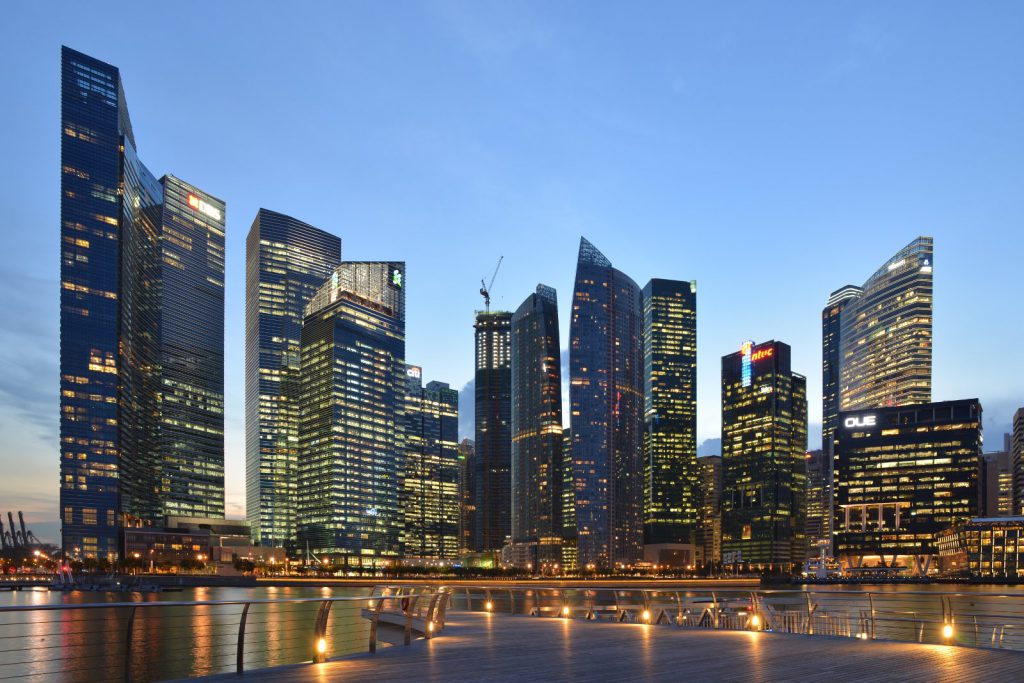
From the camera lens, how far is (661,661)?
53.4 ft

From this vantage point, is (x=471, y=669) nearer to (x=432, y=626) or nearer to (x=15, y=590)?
(x=432, y=626)

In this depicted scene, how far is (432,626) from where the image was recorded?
22609 millimetres

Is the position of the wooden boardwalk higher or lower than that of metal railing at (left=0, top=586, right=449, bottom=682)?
higher

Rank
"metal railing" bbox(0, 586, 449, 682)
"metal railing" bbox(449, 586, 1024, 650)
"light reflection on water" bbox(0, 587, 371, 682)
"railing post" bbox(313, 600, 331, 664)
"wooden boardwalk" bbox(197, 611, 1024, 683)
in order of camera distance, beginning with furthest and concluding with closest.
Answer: "light reflection on water" bbox(0, 587, 371, 682)
"metal railing" bbox(0, 586, 449, 682)
"metal railing" bbox(449, 586, 1024, 650)
"railing post" bbox(313, 600, 331, 664)
"wooden boardwalk" bbox(197, 611, 1024, 683)

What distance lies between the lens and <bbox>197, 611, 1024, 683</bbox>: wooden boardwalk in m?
14.2

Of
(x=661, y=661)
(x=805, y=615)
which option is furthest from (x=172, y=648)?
(x=661, y=661)

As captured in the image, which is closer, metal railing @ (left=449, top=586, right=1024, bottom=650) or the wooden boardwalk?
the wooden boardwalk

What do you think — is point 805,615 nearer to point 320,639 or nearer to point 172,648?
point 320,639

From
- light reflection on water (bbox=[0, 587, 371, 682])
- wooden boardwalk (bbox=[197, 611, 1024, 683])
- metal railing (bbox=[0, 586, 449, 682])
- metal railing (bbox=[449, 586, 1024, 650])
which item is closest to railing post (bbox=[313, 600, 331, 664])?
wooden boardwalk (bbox=[197, 611, 1024, 683])

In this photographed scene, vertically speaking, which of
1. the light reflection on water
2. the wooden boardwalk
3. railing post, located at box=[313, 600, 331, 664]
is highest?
railing post, located at box=[313, 600, 331, 664]

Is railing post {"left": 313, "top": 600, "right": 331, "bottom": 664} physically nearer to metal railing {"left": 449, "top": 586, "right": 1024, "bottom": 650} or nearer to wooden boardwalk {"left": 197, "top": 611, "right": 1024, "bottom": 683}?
wooden boardwalk {"left": 197, "top": 611, "right": 1024, "bottom": 683}

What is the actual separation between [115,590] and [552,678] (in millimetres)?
180967

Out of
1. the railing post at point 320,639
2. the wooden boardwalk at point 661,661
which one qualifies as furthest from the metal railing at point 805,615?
the railing post at point 320,639

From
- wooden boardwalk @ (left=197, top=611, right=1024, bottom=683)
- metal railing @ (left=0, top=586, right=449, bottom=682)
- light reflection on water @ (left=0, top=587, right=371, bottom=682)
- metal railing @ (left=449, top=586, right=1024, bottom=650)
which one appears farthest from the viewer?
light reflection on water @ (left=0, top=587, right=371, bottom=682)
